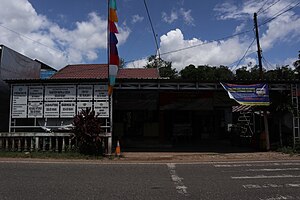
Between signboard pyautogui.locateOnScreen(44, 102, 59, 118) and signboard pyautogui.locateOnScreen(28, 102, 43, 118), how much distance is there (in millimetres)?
254

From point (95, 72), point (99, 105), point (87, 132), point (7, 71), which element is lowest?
point (87, 132)

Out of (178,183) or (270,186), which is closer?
(270,186)

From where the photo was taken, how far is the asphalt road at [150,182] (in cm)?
667

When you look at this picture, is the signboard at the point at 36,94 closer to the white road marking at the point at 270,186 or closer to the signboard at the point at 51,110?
the signboard at the point at 51,110

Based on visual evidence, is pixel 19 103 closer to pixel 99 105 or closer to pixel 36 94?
pixel 36 94

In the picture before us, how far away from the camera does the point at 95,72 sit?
28.7 meters

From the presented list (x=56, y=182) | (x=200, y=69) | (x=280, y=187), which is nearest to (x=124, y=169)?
(x=56, y=182)

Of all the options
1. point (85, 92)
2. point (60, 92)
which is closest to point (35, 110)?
point (60, 92)

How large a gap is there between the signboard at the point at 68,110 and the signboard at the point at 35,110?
1089 mm

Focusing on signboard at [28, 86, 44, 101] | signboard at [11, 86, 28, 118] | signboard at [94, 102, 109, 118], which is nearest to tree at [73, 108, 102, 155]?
signboard at [94, 102, 109, 118]

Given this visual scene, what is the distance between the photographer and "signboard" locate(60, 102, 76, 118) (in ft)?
52.0

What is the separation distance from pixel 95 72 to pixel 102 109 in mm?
13626

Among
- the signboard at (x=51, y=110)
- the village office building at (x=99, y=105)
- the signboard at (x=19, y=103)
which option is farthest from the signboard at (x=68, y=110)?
the signboard at (x=19, y=103)

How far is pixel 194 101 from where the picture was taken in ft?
69.0
